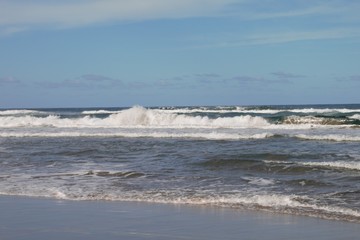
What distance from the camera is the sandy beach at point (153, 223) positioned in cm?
654

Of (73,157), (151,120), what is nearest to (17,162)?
(73,157)

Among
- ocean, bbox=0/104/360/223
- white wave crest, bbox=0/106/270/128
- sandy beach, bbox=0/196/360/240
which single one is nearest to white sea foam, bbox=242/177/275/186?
ocean, bbox=0/104/360/223

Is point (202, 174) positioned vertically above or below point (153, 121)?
below

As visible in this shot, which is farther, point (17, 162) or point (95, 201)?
point (17, 162)

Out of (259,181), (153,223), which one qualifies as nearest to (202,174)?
(259,181)

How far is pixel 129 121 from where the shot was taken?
39.2 metres

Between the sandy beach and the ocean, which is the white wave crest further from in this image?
the sandy beach

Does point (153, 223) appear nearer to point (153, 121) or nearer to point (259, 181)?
point (259, 181)

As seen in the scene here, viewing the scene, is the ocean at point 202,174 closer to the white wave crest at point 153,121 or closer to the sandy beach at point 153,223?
the sandy beach at point 153,223

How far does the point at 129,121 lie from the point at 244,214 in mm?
31807

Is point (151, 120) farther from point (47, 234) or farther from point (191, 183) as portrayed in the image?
point (47, 234)

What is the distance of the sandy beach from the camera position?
654 centimetres

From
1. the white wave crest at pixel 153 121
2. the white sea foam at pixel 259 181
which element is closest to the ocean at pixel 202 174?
the white sea foam at pixel 259 181

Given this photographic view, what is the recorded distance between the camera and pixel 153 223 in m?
7.27
